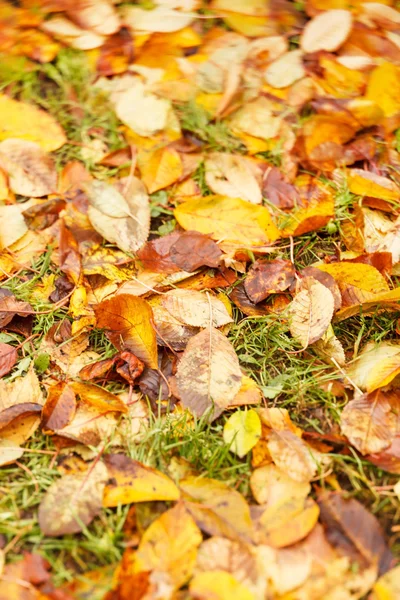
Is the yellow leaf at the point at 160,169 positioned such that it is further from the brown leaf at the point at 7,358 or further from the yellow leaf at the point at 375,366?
the yellow leaf at the point at 375,366

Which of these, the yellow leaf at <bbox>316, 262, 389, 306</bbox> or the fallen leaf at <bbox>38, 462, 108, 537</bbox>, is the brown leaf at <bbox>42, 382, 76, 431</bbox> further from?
the yellow leaf at <bbox>316, 262, 389, 306</bbox>

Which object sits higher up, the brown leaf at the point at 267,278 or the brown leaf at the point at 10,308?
the brown leaf at the point at 267,278

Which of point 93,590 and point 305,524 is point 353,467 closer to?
point 305,524

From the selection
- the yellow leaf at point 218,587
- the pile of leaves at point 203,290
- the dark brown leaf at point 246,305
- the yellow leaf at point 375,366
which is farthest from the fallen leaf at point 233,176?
the yellow leaf at point 218,587

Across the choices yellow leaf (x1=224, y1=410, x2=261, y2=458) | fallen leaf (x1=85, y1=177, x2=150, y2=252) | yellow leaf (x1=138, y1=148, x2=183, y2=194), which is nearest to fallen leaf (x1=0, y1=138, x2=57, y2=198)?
fallen leaf (x1=85, y1=177, x2=150, y2=252)

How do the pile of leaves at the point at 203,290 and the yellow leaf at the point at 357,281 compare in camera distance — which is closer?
the pile of leaves at the point at 203,290

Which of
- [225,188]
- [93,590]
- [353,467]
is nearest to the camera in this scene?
[93,590]

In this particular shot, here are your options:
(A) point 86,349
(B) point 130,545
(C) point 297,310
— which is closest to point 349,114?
(C) point 297,310
